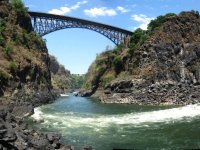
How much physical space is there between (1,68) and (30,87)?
12.8m

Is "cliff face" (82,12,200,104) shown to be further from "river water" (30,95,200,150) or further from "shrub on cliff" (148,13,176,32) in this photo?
"river water" (30,95,200,150)

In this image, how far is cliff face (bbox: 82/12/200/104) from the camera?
99562mm

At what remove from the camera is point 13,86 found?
83.4 meters

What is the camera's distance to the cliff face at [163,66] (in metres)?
99.6

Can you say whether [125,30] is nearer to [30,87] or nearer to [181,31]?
[181,31]

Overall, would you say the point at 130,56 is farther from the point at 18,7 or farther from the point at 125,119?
the point at 125,119

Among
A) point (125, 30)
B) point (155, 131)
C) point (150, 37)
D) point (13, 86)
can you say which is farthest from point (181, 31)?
point (155, 131)

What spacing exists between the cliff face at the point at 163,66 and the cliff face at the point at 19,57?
1987 centimetres

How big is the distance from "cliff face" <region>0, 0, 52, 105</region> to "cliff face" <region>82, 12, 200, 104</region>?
19873mm

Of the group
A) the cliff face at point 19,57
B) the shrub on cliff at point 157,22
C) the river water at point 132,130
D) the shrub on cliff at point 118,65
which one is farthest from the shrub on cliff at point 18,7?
the river water at point 132,130

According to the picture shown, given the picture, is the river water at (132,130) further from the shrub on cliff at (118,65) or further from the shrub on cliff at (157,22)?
the shrub on cliff at (118,65)

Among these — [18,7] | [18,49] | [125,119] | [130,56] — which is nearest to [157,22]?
[130,56]

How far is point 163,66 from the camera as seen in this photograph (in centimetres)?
10988

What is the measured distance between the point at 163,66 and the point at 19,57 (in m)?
38.7
